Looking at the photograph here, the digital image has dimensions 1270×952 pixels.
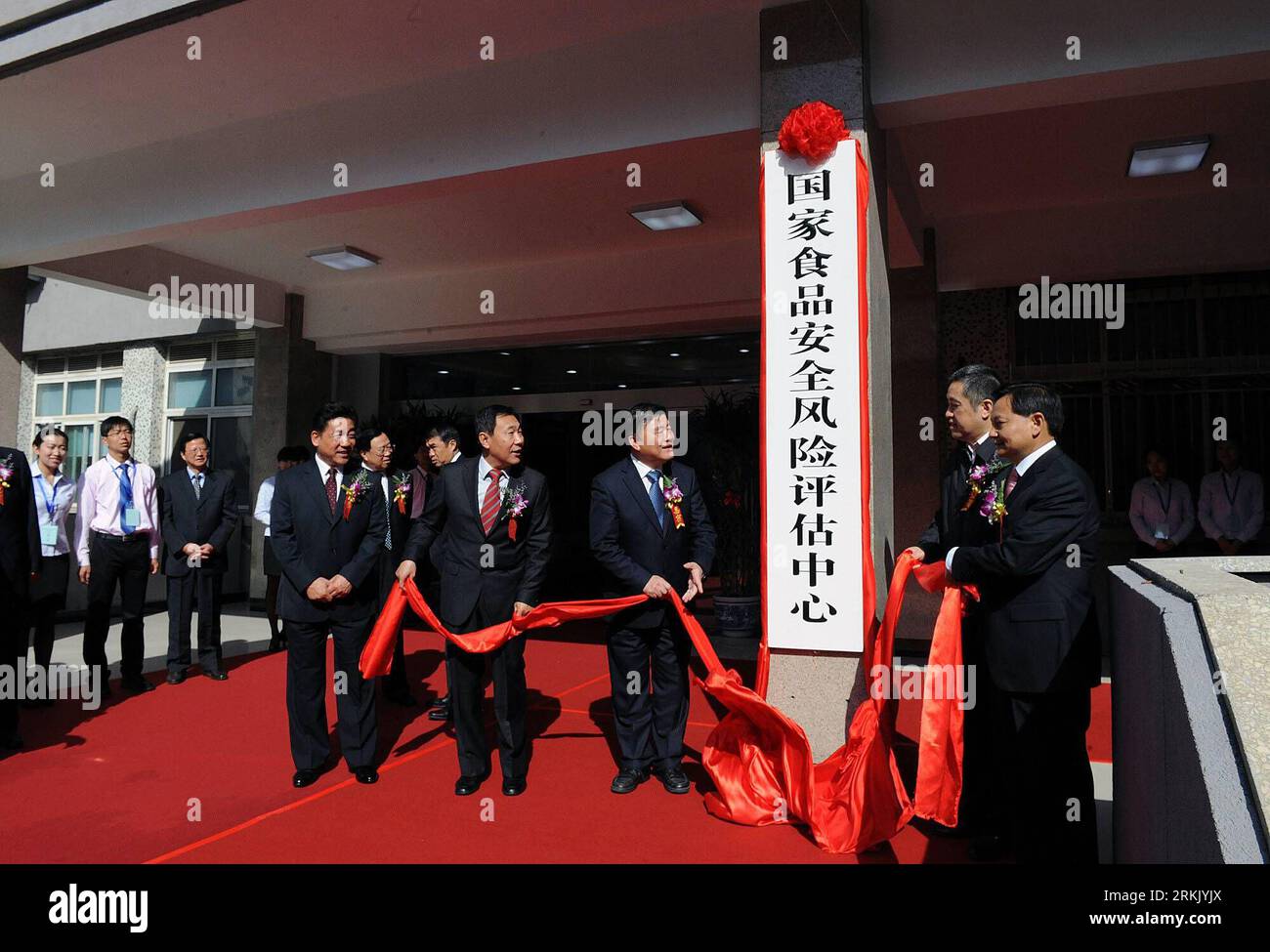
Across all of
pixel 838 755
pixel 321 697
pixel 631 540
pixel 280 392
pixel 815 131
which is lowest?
pixel 838 755

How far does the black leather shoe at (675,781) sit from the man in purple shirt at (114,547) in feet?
12.1

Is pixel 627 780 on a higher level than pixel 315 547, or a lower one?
lower

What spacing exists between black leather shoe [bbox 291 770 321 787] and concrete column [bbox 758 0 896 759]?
2.06 m

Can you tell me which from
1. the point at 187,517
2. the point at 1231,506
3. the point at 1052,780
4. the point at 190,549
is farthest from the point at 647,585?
the point at 1231,506

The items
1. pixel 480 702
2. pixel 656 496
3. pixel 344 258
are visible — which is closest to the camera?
pixel 480 702

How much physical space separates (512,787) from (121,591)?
135 inches

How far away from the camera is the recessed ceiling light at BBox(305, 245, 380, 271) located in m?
7.99

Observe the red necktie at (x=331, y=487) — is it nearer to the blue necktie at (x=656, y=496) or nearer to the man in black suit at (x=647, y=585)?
the man in black suit at (x=647, y=585)

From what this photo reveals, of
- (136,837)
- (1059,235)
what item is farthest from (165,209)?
(1059,235)

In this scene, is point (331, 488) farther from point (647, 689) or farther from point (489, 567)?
point (647, 689)

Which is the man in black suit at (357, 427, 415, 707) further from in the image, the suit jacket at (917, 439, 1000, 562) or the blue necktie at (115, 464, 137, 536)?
the suit jacket at (917, 439, 1000, 562)

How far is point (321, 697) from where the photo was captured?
3787mm

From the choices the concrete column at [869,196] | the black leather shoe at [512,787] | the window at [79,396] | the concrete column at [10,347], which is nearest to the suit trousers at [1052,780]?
the concrete column at [869,196]

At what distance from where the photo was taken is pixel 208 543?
5.71m
